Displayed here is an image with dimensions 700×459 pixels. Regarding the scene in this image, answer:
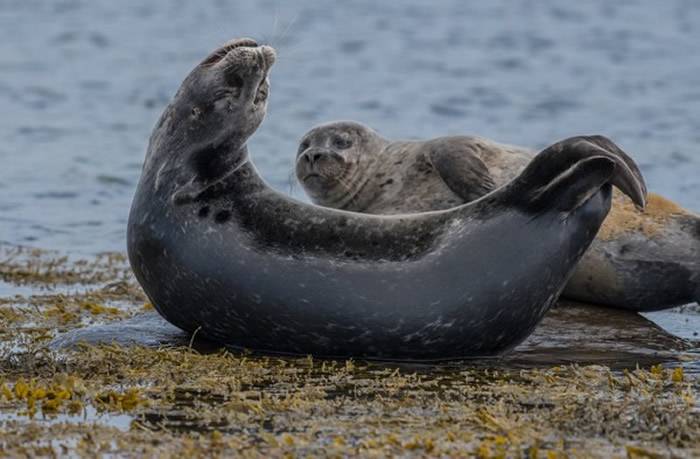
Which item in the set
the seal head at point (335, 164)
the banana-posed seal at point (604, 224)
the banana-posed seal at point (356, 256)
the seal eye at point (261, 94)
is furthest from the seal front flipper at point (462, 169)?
the seal eye at point (261, 94)

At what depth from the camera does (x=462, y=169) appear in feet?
28.7

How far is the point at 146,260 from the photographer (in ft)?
24.2

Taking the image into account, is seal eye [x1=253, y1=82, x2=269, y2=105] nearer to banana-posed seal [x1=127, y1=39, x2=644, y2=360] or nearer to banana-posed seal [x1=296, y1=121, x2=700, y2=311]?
banana-posed seal [x1=127, y1=39, x2=644, y2=360]

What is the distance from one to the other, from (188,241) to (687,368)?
2379 mm

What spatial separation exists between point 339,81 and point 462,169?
13.2 meters

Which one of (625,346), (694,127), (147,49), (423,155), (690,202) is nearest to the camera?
(625,346)

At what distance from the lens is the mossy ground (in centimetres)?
549

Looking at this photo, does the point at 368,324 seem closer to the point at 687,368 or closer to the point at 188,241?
the point at 188,241

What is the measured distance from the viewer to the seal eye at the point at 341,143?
32.1ft

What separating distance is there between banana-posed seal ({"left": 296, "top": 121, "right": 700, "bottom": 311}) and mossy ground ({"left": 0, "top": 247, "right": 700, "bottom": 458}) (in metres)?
1.66

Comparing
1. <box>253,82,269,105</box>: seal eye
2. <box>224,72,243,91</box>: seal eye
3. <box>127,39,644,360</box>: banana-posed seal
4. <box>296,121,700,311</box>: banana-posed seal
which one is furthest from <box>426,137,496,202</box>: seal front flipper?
<box>224,72,243,91</box>: seal eye

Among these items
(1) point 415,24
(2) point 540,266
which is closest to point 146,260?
(2) point 540,266

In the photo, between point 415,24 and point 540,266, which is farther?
point 415,24

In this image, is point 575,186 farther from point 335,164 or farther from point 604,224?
point 335,164
